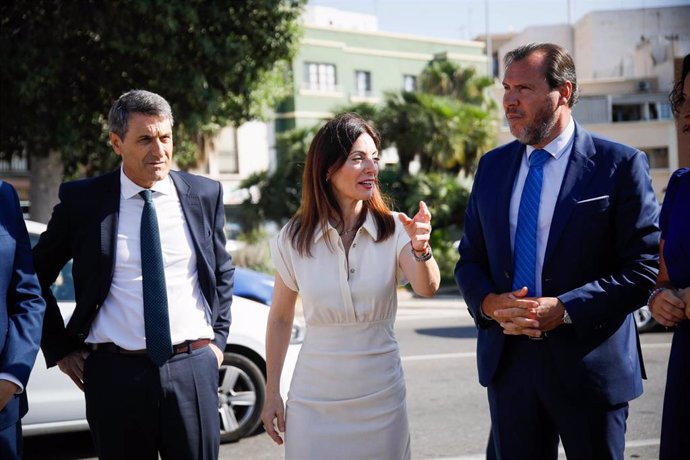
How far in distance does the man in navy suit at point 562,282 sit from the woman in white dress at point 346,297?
38 cm

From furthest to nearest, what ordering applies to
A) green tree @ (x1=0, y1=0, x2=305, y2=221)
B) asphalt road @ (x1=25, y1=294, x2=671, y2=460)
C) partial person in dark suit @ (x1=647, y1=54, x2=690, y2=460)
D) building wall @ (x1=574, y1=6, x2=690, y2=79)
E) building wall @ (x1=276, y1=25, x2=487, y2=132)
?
building wall @ (x1=574, y1=6, x2=690, y2=79), building wall @ (x1=276, y1=25, x2=487, y2=132), green tree @ (x1=0, y1=0, x2=305, y2=221), asphalt road @ (x1=25, y1=294, x2=671, y2=460), partial person in dark suit @ (x1=647, y1=54, x2=690, y2=460)

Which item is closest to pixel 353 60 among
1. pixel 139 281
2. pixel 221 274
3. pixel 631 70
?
pixel 631 70

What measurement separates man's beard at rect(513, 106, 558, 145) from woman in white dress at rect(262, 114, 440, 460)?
0.58 meters

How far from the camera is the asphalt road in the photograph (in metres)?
6.33

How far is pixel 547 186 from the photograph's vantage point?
3562 mm

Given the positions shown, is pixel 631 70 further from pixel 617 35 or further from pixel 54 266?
pixel 54 266

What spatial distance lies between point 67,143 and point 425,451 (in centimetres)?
1094

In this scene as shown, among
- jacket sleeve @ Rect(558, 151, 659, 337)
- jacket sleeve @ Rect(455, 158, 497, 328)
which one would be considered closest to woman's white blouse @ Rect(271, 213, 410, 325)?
jacket sleeve @ Rect(455, 158, 497, 328)

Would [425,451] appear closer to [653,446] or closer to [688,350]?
[653,446]

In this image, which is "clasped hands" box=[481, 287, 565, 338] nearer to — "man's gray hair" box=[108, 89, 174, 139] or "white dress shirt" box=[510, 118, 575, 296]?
"white dress shirt" box=[510, 118, 575, 296]

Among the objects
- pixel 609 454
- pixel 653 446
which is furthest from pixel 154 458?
pixel 653 446

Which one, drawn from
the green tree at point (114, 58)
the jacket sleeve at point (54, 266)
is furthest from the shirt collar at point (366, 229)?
the green tree at point (114, 58)

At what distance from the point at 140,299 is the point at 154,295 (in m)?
0.08

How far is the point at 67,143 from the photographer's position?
1512cm
